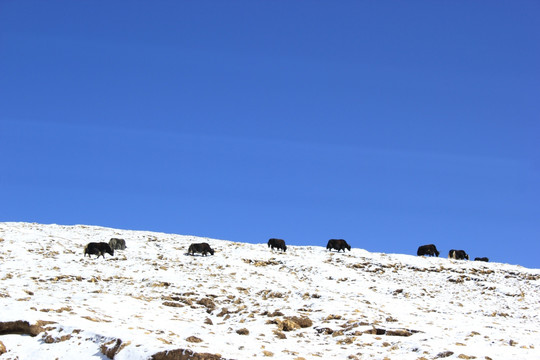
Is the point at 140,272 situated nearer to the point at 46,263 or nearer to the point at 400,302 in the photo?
the point at 46,263

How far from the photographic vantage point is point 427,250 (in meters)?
44.4

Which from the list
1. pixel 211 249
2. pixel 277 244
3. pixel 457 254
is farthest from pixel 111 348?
pixel 457 254

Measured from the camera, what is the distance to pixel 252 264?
31922mm

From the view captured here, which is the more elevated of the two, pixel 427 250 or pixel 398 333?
pixel 427 250

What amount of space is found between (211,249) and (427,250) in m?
21.2

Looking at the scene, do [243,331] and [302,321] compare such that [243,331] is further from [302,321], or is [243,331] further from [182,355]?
[182,355]

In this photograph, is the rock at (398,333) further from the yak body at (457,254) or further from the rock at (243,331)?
the yak body at (457,254)

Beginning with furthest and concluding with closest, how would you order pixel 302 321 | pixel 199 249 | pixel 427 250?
pixel 427 250 < pixel 199 249 < pixel 302 321

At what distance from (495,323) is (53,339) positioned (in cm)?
1580

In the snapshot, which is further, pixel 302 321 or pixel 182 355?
pixel 302 321

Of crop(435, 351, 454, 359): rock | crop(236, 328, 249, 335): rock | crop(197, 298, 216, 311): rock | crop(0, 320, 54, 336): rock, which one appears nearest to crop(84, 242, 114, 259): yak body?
crop(197, 298, 216, 311): rock

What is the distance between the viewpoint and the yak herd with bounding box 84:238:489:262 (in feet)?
100

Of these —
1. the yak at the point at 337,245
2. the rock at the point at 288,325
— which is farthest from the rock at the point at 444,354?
the yak at the point at 337,245

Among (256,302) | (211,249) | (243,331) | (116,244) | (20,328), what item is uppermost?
(211,249)
